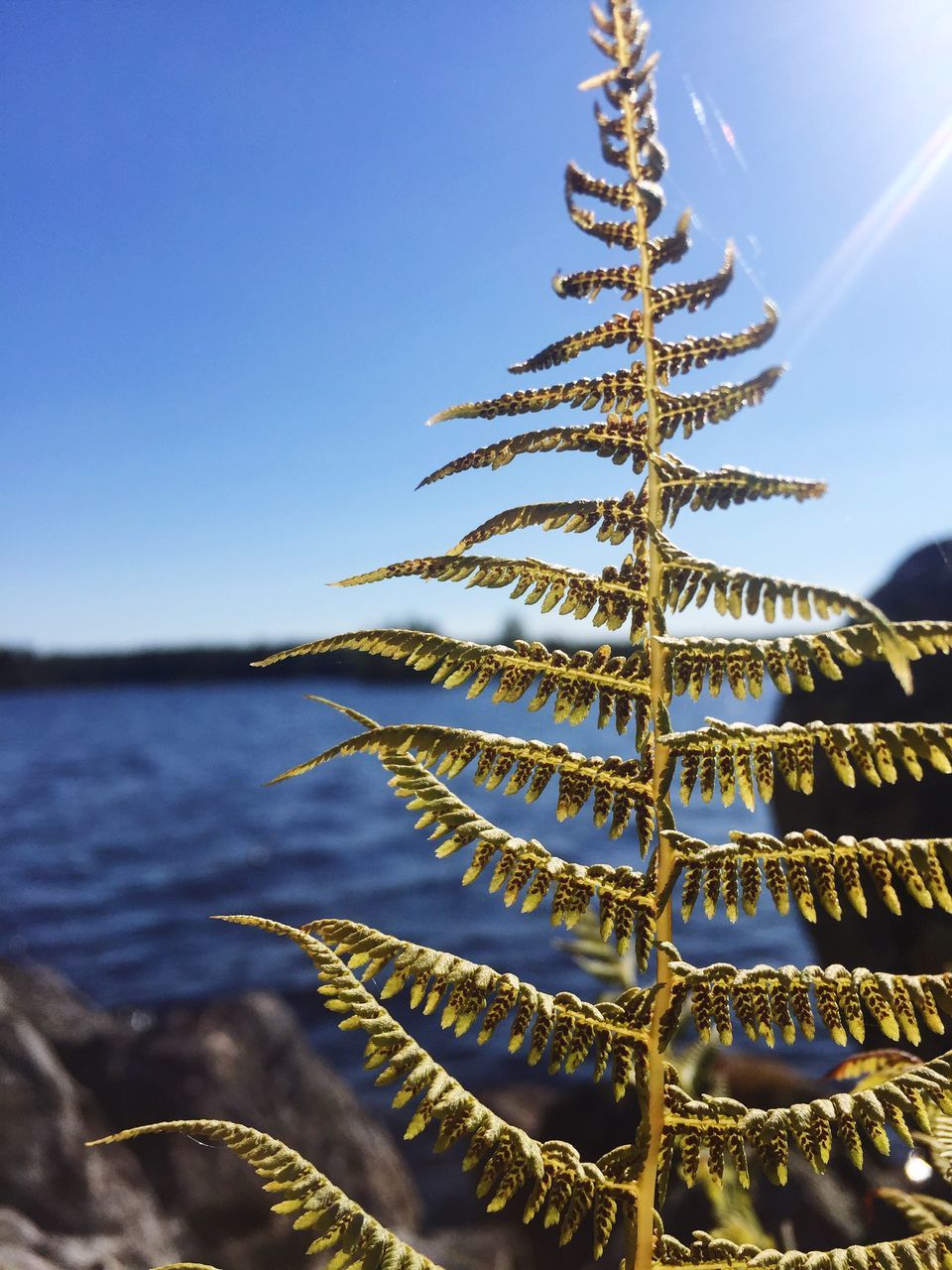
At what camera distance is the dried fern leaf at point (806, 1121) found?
0.99m

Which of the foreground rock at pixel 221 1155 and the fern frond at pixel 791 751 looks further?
the foreground rock at pixel 221 1155

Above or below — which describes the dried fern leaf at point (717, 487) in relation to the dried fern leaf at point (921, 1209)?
above

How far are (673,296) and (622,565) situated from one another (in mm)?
474

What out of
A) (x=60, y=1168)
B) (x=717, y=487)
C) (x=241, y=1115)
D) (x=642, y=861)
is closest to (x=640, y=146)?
(x=717, y=487)

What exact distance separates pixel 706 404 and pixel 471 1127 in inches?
42.1

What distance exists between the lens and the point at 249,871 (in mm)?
25984

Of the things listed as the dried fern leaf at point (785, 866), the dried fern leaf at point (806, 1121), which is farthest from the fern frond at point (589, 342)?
the dried fern leaf at point (806, 1121)

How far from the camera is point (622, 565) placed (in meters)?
1.26

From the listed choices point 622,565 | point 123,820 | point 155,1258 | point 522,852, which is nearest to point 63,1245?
point 155,1258

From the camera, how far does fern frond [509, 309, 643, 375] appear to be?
4.45 feet

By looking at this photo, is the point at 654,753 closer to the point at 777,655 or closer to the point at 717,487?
the point at 777,655

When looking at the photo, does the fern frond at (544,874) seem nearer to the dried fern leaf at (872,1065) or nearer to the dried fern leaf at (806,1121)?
the dried fern leaf at (806,1121)

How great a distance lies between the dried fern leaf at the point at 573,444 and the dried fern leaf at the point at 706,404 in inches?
1.6

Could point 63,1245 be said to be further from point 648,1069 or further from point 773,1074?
point 773,1074
